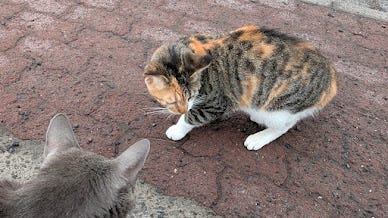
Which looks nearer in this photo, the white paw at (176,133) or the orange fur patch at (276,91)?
the orange fur patch at (276,91)

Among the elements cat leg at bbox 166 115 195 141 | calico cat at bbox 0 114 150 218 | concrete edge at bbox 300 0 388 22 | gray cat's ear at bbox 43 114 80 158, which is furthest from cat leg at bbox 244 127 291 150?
concrete edge at bbox 300 0 388 22

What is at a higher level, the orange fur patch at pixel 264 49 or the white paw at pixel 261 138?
the orange fur patch at pixel 264 49

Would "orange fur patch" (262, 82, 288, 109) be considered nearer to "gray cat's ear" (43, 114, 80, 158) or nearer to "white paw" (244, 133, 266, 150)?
"white paw" (244, 133, 266, 150)

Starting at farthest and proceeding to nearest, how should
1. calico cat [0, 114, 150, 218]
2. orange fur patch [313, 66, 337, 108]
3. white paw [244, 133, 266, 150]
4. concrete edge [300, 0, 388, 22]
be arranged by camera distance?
concrete edge [300, 0, 388, 22] < white paw [244, 133, 266, 150] < orange fur patch [313, 66, 337, 108] < calico cat [0, 114, 150, 218]

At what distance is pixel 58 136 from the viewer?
2141 mm

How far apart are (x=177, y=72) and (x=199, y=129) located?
0.71 metres

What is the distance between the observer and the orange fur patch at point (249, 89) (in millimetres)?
3145

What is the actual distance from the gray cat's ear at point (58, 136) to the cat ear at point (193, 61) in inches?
41.8

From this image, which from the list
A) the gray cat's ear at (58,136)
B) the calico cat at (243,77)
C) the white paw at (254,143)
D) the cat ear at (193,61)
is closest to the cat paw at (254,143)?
the white paw at (254,143)

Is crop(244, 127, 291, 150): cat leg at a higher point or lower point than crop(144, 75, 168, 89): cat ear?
lower

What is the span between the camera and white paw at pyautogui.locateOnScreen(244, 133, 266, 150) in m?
3.34

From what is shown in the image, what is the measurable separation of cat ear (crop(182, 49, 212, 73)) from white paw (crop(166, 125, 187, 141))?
615 millimetres

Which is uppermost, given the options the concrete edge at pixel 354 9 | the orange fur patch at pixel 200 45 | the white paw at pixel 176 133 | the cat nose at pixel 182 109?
the orange fur patch at pixel 200 45

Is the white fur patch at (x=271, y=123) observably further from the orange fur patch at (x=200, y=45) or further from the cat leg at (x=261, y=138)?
the orange fur patch at (x=200, y=45)
